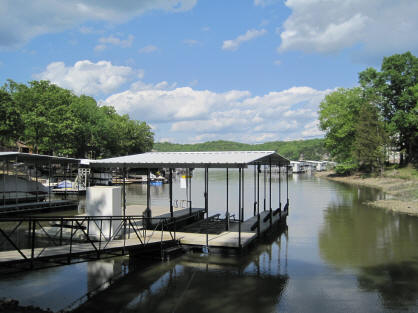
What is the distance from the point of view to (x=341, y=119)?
61.4 metres

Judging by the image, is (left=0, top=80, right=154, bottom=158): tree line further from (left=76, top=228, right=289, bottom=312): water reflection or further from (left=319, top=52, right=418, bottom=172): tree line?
(left=319, top=52, right=418, bottom=172): tree line

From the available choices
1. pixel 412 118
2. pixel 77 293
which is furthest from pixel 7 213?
pixel 412 118

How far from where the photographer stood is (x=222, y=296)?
9516 millimetres

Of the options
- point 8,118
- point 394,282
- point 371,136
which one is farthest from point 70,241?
point 371,136

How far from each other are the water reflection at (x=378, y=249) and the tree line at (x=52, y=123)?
114 feet

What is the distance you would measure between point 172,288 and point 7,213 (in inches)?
594

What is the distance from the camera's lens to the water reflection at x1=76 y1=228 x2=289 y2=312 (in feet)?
28.9

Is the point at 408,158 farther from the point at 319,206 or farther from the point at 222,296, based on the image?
the point at 222,296

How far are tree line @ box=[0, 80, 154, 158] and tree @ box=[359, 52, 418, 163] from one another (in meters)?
45.2

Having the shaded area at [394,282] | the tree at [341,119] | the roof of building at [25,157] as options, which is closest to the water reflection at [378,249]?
the shaded area at [394,282]

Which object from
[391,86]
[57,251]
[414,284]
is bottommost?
[414,284]

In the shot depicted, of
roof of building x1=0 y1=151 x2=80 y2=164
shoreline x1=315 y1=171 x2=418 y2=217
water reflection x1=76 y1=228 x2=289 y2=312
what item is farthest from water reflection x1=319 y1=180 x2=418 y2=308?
roof of building x1=0 y1=151 x2=80 y2=164

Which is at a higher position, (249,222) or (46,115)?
(46,115)

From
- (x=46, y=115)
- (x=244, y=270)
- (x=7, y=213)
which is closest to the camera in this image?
(x=244, y=270)
